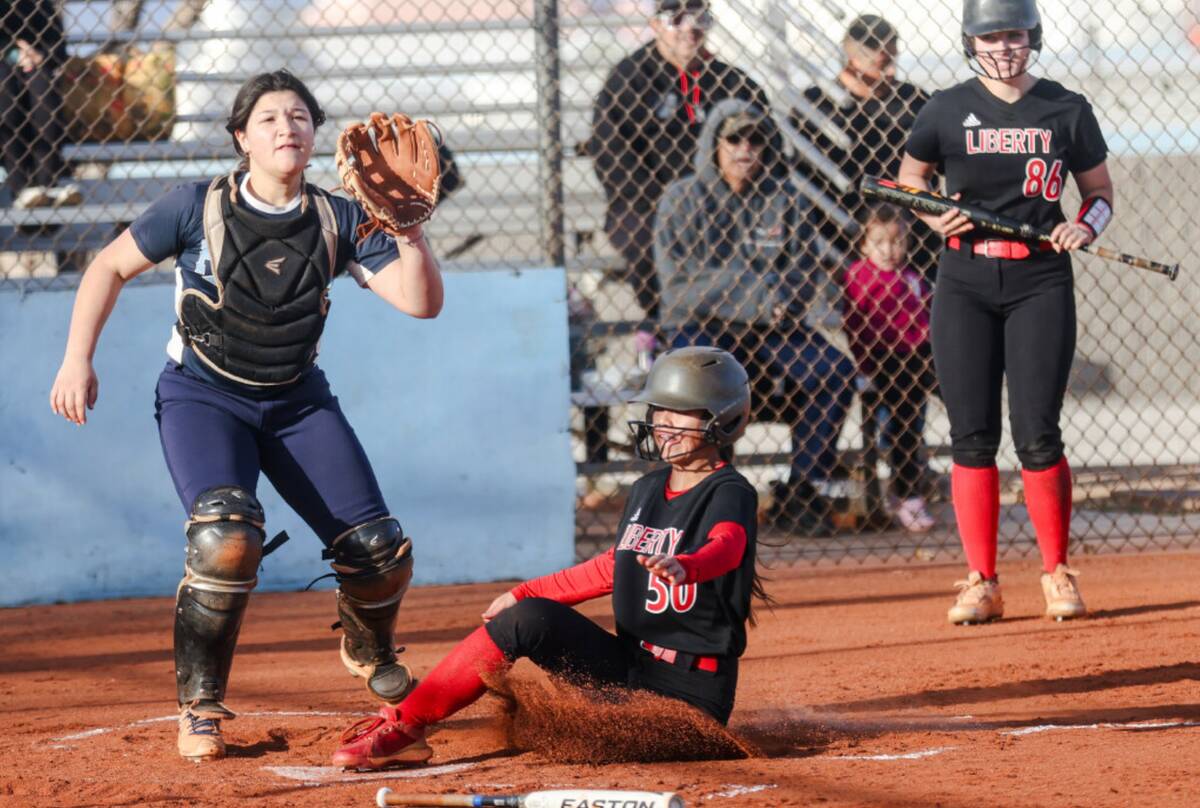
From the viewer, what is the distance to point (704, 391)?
149 inches

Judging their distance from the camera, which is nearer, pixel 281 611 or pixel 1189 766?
pixel 1189 766

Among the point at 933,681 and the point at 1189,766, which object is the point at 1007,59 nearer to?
the point at 933,681

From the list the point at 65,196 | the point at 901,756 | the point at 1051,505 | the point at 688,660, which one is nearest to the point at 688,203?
the point at 1051,505

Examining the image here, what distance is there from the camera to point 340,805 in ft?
10.9

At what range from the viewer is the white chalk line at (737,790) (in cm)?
332

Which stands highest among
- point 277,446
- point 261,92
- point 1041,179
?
point 261,92

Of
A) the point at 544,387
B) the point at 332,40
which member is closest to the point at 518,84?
the point at 332,40

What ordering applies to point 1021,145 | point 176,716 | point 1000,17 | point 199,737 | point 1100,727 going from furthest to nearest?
point 1021,145 → point 1000,17 → point 176,716 → point 1100,727 → point 199,737

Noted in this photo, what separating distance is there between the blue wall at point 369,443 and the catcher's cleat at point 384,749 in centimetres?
351

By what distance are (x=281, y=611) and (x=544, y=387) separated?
1.59m

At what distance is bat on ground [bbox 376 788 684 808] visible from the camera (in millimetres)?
2955

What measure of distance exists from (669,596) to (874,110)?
4.79m

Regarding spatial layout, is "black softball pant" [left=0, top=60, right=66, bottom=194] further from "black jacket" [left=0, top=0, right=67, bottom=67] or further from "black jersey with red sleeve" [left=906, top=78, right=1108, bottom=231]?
"black jersey with red sleeve" [left=906, top=78, right=1108, bottom=231]

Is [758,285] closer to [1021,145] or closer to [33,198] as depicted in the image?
[1021,145]
